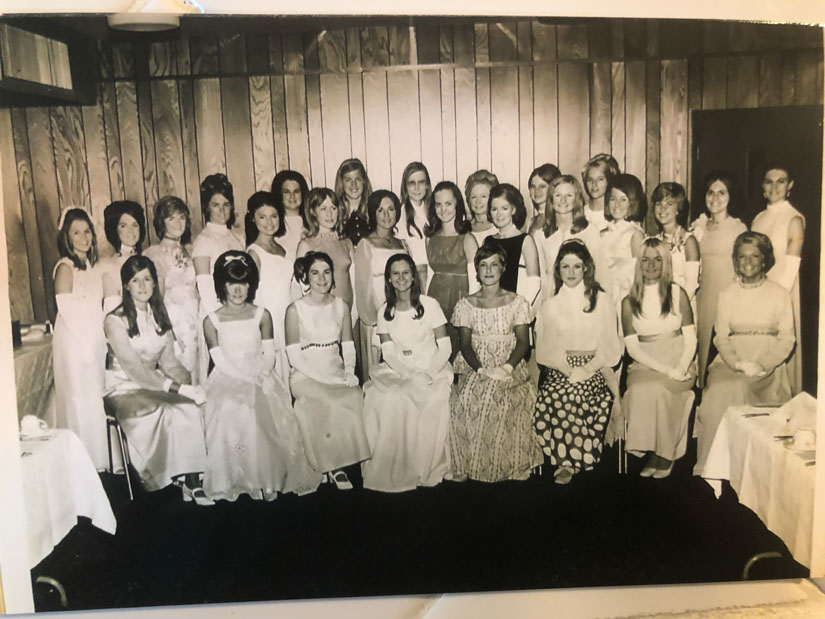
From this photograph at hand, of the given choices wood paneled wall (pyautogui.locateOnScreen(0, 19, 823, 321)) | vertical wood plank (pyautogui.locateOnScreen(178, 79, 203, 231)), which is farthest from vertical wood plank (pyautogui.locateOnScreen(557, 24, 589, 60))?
vertical wood plank (pyautogui.locateOnScreen(178, 79, 203, 231))

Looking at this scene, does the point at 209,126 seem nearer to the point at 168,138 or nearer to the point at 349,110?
the point at 168,138

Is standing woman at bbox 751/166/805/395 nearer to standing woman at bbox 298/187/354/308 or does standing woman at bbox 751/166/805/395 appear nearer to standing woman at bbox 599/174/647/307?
standing woman at bbox 599/174/647/307

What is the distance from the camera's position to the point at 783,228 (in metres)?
1.20

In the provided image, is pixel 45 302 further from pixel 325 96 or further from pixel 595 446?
pixel 595 446

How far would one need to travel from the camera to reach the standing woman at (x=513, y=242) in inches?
45.7

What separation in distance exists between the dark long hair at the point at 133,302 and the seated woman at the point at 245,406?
A: 8 cm

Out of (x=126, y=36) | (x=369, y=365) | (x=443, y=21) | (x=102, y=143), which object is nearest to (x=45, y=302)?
(x=102, y=143)

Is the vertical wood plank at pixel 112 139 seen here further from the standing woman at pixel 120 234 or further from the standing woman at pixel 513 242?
the standing woman at pixel 513 242

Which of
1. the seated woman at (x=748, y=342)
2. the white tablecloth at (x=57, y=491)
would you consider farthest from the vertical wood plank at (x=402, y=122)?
the white tablecloth at (x=57, y=491)

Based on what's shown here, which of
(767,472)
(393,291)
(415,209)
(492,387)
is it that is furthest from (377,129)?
(767,472)

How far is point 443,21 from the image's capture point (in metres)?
1.13

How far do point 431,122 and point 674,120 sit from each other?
46 centimetres

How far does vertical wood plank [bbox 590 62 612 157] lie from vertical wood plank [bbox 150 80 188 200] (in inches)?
30.1

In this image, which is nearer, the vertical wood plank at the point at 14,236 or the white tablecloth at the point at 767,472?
the vertical wood plank at the point at 14,236
